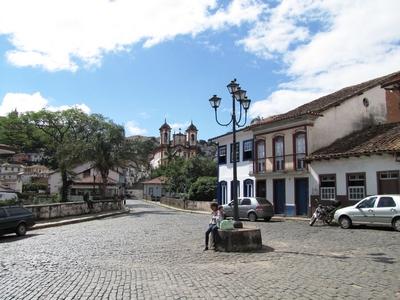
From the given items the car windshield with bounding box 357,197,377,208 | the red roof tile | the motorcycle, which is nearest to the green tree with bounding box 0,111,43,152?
the red roof tile

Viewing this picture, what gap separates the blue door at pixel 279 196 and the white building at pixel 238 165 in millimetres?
2762

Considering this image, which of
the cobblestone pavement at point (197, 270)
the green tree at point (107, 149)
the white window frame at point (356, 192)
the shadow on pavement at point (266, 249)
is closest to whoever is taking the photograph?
the cobblestone pavement at point (197, 270)

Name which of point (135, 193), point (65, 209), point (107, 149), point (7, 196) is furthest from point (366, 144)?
point (135, 193)

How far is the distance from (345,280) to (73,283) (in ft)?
17.4

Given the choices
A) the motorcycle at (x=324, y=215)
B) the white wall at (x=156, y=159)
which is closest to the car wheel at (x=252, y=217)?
the motorcycle at (x=324, y=215)

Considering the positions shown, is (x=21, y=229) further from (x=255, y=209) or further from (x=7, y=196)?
(x=7, y=196)

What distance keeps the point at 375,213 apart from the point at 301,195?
10.8 m

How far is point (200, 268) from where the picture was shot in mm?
10766

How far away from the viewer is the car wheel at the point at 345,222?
69.3 feet

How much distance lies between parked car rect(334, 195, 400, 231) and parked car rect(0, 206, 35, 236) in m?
14.3

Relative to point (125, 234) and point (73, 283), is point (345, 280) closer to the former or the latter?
point (73, 283)

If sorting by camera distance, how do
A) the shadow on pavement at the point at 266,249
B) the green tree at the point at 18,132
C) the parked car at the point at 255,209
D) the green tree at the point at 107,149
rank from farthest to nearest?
the green tree at the point at 18,132
the green tree at the point at 107,149
the parked car at the point at 255,209
the shadow on pavement at the point at 266,249

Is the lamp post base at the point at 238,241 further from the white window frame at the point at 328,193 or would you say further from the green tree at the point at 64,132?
the green tree at the point at 64,132

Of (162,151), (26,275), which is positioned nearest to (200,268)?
(26,275)
